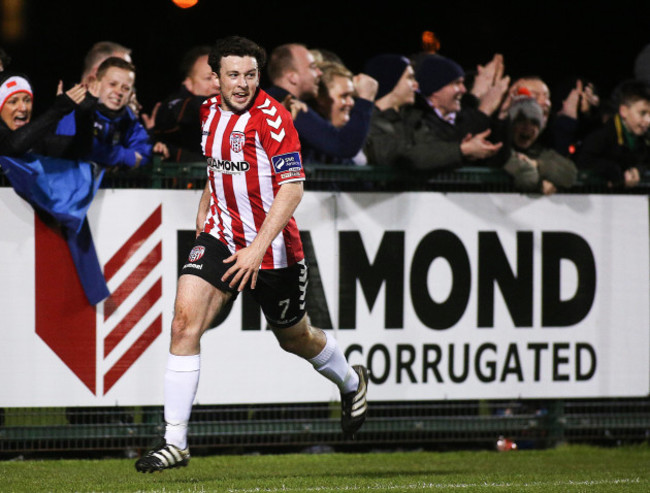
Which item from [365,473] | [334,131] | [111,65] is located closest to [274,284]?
[365,473]

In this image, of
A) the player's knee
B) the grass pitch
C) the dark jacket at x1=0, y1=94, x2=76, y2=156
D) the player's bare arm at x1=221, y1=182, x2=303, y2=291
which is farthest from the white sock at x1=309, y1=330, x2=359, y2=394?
the dark jacket at x1=0, y1=94, x2=76, y2=156

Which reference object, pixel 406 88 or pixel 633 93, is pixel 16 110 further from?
pixel 633 93

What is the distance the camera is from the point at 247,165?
21.9ft

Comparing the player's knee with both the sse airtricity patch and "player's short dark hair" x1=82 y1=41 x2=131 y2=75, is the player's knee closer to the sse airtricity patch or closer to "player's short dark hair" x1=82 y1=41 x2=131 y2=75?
the sse airtricity patch

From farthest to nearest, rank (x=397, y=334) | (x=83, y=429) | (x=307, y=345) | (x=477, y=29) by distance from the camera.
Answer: (x=477, y=29) → (x=397, y=334) → (x=83, y=429) → (x=307, y=345)

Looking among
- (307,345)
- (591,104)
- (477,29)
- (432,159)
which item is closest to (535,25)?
(477,29)

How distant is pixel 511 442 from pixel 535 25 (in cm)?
642

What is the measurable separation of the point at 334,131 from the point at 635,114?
2672 millimetres

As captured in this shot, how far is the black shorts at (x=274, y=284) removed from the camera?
6643 mm

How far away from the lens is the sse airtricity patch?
6.55m

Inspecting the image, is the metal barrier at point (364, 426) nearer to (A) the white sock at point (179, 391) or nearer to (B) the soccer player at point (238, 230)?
(B) the soccer player at point (238, 230)

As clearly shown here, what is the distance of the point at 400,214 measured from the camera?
8633 mm

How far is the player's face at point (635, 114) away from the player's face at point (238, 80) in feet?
A: 13.2

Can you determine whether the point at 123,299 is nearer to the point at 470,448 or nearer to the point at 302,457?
the point at 302,457
